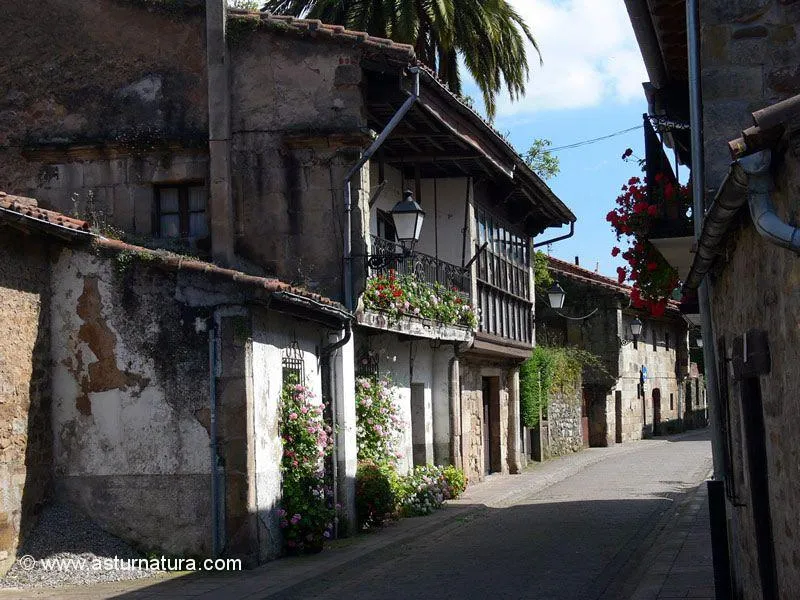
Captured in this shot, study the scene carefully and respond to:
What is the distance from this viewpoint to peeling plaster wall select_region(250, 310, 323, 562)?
12227 millimetres

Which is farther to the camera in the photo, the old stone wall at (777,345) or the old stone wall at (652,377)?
the old stone wall at (652,377)

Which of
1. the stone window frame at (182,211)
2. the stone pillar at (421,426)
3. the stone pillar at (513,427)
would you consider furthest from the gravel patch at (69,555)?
the stone pillar at (513,427)

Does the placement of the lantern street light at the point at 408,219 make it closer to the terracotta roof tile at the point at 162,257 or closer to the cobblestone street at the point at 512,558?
the terracotta roof tile at the point at 162,257

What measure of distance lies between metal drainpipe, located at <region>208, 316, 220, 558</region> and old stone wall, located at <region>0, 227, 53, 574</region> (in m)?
1.72

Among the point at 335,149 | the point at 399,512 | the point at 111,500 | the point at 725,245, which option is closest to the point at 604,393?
the point at 399,512

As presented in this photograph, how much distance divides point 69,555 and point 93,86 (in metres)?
6.40

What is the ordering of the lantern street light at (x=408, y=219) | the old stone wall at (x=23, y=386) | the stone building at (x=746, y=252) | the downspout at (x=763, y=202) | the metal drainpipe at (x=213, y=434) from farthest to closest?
the lantern street light at (x=408, y=219) → the metal drainpipe at (x=213, y=434) → the old stone wall at (x=23, y=386) → the stone building at (x=746, y=252) → the downspout at (x=763, y=202)

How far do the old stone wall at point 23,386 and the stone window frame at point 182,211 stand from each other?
9.87 feet

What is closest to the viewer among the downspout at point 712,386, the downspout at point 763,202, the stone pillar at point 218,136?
the downspout at point 763,202

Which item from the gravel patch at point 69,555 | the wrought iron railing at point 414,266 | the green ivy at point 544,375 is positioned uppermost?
the wrought iron railing at point 414,266

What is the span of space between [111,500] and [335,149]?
5.33 metres

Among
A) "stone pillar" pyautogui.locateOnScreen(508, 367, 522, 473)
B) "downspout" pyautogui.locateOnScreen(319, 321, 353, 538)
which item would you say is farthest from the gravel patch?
"stone pillar" pyautogui.locateOnScreen(508, 367, 522, 473)

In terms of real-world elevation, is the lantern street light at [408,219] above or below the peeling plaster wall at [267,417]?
above

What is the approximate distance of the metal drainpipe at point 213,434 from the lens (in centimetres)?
1182
